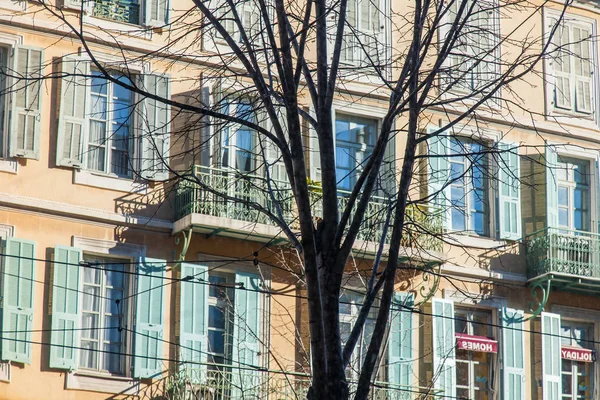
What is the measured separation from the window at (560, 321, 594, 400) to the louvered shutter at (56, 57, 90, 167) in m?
8.92

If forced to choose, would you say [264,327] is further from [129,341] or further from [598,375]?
[598,375]

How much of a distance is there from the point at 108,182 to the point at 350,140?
4.29m

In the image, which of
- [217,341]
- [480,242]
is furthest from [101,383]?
[480,242]

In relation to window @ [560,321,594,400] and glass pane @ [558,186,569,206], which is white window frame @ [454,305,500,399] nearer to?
window @ [560,321,594,400]

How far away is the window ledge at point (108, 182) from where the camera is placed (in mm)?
18250

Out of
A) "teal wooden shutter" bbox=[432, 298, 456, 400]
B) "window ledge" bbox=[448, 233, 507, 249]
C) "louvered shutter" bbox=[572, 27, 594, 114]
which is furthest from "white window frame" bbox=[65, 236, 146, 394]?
"louvered shutter" bbox=[572, 27, 594, 114]

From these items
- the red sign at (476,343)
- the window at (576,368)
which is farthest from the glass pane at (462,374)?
the window at (576,368)

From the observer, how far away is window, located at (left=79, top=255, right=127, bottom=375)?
58.8 ft

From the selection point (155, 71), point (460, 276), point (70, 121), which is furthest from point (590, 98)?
point (70, 121)

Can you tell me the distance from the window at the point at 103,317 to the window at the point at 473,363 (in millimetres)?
5734

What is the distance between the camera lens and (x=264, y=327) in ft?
62.8

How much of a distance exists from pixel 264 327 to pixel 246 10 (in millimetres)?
5106

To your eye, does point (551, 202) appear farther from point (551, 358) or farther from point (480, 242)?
point (551, 358)

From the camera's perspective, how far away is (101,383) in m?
17.8
